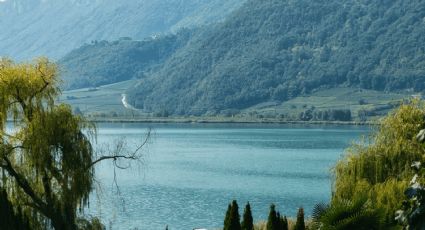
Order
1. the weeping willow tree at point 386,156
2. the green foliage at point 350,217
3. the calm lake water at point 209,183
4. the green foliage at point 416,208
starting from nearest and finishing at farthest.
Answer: the green foliage at point 416,208 → the green foliage at point 350,217 → the weeping willow tree at point 386,156 → the calm lake water at point 209,183

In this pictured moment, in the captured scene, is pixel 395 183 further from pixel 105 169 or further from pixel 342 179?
pixel 105 169

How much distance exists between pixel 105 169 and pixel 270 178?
2240cm

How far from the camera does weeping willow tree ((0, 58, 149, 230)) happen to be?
25906 mm

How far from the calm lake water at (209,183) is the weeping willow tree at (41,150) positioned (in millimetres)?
1856

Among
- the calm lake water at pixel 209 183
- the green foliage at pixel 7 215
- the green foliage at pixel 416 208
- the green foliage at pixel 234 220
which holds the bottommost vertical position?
the calm lake water at pixel 209 183

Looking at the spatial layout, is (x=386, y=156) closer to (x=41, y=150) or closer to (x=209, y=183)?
(x=41, y=150)

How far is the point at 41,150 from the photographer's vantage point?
25.8m

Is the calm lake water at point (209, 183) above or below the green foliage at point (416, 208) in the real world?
below

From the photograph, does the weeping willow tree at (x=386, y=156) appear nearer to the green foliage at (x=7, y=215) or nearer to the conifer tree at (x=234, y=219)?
the conifer tree at (x=234, y=219)

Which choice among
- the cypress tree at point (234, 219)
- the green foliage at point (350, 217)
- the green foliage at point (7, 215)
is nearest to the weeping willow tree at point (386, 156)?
the cypress tree at point (234, 219)

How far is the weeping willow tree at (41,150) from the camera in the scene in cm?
2591

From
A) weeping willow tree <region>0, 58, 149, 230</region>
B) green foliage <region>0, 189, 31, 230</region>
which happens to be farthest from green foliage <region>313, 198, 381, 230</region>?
green foliage <region>0, 189, 31, 230</region>

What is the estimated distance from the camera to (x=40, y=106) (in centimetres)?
2631

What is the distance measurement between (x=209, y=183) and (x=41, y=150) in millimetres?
72875
